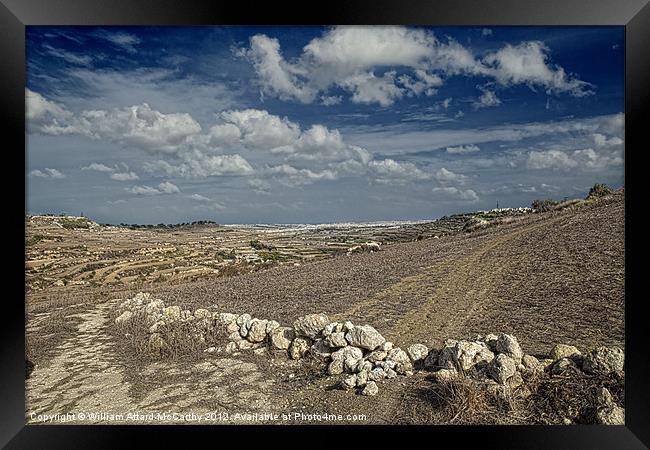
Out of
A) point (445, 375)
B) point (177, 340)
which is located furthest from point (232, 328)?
point (445, 375)

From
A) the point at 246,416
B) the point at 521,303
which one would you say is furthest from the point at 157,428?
the point at 521,303

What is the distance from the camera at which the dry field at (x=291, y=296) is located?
2.97 meters

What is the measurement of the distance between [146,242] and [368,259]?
5062 millimetres

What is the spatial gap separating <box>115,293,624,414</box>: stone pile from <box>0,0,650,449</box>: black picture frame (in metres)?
0.34

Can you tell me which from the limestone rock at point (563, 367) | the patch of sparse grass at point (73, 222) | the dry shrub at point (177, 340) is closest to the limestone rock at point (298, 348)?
the dry shrub at point (177, 340)

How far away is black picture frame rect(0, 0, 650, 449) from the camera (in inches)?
106

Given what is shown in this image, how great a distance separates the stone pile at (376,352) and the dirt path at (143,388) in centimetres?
28

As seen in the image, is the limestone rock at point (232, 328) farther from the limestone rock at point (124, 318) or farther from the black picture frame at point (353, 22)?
the limestone rock at point (124, 318)

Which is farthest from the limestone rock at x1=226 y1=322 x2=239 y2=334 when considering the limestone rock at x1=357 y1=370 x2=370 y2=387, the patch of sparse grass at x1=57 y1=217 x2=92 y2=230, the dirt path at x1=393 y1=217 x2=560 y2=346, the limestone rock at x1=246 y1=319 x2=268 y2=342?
the patch of sparse grass at x1=57 y1=217 x2=92 y2=230

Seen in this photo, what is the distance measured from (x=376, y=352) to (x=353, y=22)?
2.78 metres

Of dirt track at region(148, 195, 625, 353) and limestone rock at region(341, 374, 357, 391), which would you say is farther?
dirt track at region(148, 195, 625, 353)

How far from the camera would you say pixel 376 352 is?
2.98 meters

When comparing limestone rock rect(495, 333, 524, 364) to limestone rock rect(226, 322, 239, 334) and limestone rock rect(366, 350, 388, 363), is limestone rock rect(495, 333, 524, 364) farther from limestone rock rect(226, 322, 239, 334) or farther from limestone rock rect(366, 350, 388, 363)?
limestone rock rect(226, 322, 239, 334)
